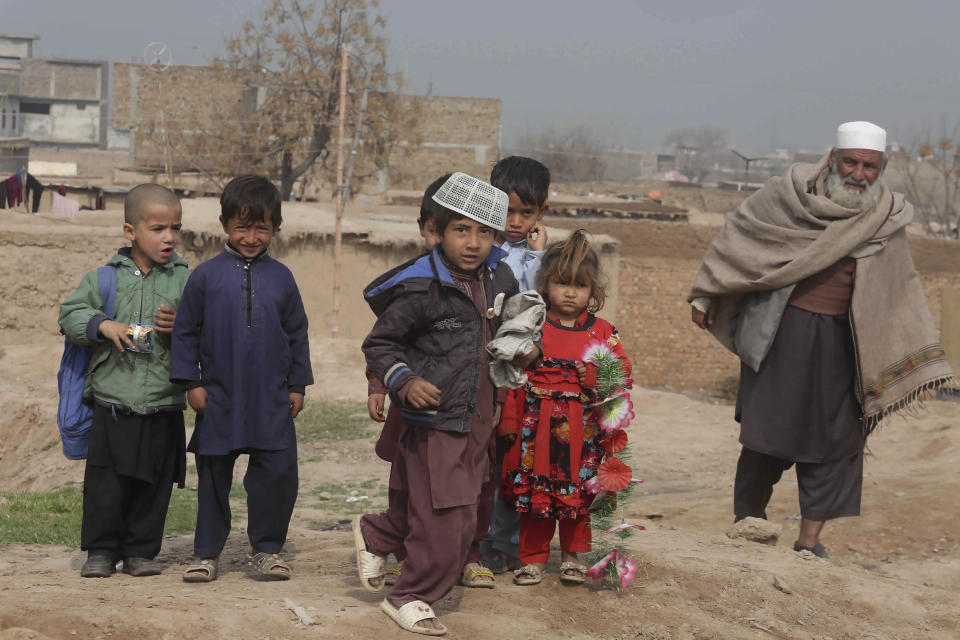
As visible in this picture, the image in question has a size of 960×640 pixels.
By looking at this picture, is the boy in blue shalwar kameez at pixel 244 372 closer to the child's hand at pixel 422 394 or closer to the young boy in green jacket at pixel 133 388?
the young boy in green jacket at pixel 133 388

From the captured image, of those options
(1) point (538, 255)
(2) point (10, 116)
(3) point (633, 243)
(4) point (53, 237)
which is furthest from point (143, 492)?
(2) point (10, 116)

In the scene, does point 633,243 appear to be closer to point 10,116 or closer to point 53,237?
point 53,237

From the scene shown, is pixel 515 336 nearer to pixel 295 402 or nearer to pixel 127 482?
pixel 295 402

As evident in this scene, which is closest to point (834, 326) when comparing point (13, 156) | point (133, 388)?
point (133, 388)

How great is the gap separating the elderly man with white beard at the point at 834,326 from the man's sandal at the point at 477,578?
1.85m

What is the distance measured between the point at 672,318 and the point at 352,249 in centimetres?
683

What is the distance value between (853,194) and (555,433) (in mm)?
2164

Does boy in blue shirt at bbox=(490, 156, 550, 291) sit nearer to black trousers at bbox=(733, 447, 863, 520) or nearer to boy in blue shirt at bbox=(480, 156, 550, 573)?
boy in blue shirt at bbox=(480, 156, 550, 573)

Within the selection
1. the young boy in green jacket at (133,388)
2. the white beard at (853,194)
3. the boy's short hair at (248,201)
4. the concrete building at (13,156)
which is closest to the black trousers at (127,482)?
the young boy in green jacket at (133,388)

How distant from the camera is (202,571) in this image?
422cm

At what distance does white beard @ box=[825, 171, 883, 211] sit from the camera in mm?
5363

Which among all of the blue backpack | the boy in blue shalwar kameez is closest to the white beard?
the boy in blue shalwar kameez

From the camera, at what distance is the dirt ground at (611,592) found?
11.7 ft

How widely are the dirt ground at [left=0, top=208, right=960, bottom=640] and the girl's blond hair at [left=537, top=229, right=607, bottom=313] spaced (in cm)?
108
